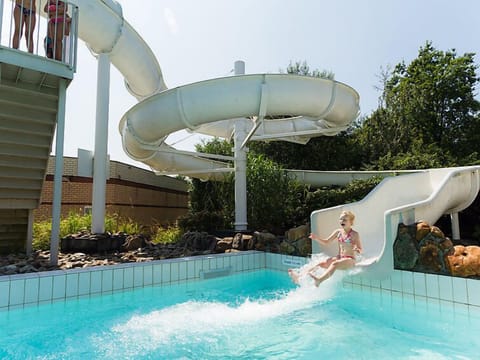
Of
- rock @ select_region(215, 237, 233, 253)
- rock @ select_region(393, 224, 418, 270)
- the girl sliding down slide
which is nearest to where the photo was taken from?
the girl sliding down slide

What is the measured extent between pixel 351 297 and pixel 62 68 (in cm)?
545

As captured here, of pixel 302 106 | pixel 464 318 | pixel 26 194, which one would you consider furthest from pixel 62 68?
pixel 464 318

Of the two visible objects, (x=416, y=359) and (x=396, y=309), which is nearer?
(x=416, y=359)

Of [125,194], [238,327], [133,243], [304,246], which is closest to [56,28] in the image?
[133,243]

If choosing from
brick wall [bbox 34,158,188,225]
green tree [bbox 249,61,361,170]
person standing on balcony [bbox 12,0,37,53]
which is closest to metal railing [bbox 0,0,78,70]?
person standing on balcony [bbox 12,0,37,53]

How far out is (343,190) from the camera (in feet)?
30.3

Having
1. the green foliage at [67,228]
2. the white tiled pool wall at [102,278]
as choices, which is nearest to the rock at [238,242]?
the white tiled pool wall at [102,278]

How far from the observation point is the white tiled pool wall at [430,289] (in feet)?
13.1

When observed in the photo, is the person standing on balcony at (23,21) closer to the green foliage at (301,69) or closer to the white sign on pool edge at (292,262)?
the white sign on pool edge at (292,262)

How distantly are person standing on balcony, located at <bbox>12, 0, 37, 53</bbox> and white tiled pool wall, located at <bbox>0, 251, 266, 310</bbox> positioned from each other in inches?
129

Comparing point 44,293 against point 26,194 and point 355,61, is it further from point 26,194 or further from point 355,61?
point 355,61

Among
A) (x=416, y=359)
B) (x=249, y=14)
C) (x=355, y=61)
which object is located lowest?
(x=416, y=359)

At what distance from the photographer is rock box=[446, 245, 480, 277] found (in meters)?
4.09

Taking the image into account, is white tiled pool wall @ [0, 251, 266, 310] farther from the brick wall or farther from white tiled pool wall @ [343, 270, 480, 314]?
the brick wall
